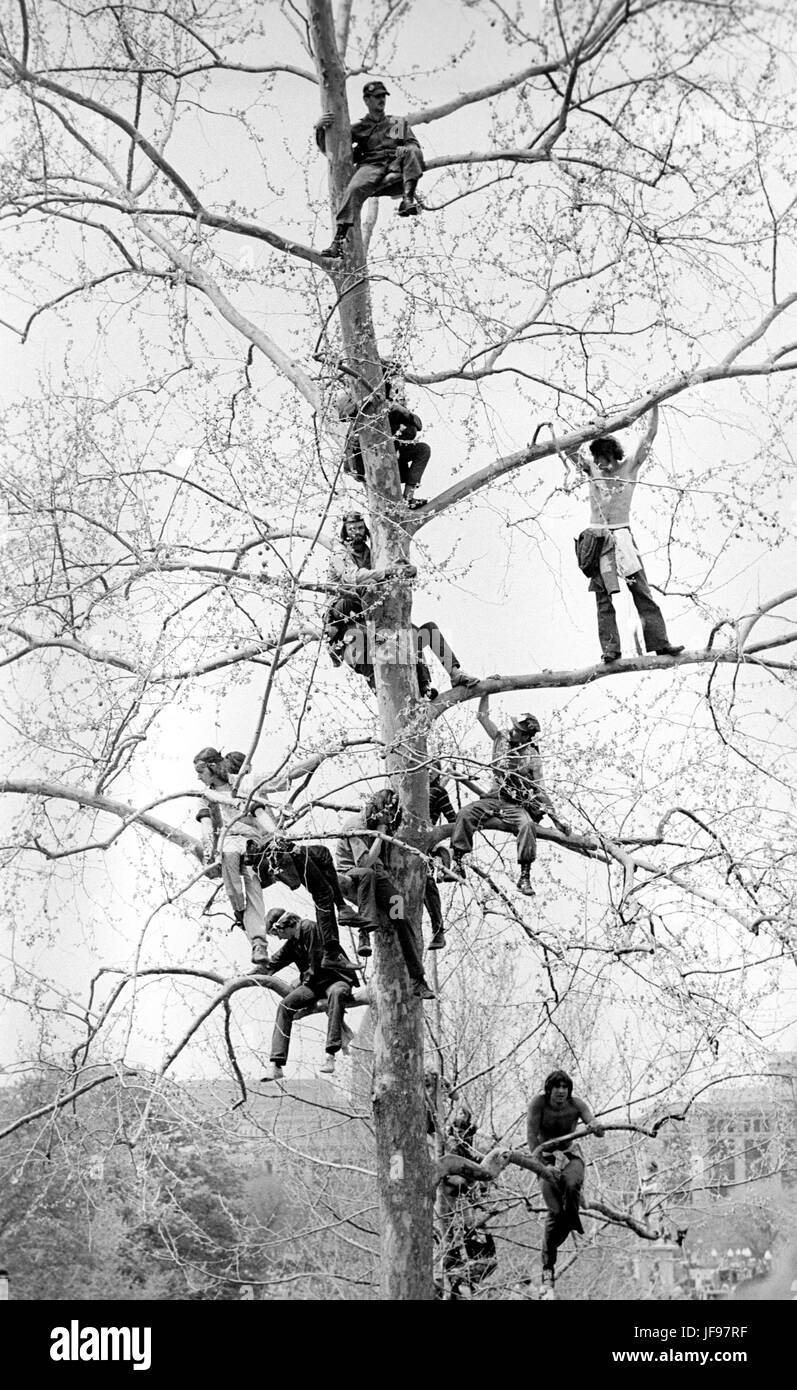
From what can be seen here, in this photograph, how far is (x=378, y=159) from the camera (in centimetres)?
787

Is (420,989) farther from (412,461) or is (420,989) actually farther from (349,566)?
(412,461)

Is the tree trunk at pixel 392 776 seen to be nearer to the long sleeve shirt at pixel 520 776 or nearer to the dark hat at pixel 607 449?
the long sleeve shirt at pixel 520 776

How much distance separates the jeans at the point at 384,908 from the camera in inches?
292

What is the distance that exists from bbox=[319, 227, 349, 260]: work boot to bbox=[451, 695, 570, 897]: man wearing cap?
90.0 inches

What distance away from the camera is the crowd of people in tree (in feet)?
24.4

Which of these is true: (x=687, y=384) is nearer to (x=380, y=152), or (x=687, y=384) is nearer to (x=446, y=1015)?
(x=380, y=152)

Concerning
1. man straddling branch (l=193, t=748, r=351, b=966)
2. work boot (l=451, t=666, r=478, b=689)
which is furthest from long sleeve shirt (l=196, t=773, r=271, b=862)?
work boot (l=451, t=666, r=478, b=689)

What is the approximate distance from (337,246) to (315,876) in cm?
302

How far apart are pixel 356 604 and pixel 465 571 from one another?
677mm

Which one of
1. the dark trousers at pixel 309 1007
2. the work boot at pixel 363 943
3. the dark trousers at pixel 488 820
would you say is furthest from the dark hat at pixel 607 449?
the dark trousers at pixel 309 1007

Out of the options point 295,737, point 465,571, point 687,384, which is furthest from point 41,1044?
point 687,384

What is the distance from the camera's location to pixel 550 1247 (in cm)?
802

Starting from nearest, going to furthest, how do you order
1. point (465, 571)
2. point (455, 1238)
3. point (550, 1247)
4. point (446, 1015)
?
point (465, 571) < point (550, 1247) < point (455, 1238) < point (446, 1015)

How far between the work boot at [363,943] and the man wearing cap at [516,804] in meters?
0.53
